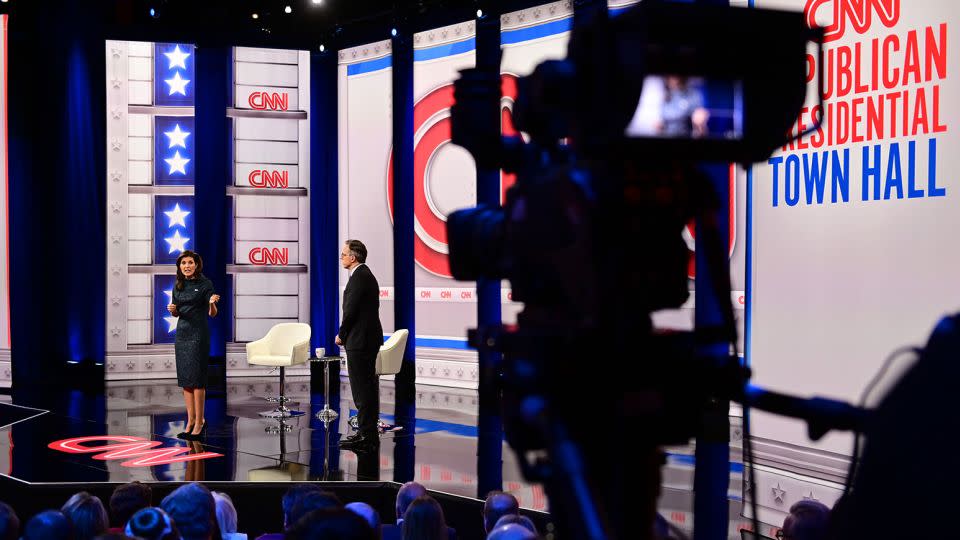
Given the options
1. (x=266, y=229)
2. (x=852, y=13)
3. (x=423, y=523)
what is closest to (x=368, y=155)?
(x=266, y=229)

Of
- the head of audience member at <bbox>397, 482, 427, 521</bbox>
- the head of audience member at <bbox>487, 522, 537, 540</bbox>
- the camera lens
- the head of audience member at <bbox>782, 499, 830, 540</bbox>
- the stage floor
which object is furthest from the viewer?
the stage floor

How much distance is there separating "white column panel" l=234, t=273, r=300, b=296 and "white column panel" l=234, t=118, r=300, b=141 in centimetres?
140

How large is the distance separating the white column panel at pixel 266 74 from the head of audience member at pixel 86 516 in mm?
7499

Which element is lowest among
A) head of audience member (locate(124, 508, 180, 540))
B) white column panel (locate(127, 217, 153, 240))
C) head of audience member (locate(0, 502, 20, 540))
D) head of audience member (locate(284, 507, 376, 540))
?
head of audience member (locate(0, 502, 20, 540))

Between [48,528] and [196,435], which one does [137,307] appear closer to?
[196,435]

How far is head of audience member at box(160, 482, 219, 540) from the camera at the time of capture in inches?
77.5

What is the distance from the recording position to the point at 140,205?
8789 millimetres

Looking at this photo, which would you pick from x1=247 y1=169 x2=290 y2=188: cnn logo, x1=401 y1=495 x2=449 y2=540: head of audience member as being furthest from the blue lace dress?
x1=401 y1=495 x2=449 y2=540: head of audience member

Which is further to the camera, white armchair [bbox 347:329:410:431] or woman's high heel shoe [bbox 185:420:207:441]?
white armchair [bbox 347:329:410:431]

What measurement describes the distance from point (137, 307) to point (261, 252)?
133 cm

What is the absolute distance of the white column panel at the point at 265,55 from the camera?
8.93m

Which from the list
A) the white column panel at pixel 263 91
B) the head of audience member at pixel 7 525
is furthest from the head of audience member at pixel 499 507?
the white column panel at pixel 263 91

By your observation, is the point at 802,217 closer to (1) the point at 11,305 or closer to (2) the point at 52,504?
(2) the point at 52,504

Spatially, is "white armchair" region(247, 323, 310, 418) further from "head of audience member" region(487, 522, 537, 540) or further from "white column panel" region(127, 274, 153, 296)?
"head of audience member" region(487, 522, 537, 540)
